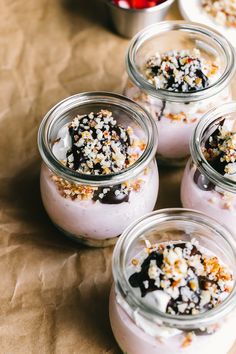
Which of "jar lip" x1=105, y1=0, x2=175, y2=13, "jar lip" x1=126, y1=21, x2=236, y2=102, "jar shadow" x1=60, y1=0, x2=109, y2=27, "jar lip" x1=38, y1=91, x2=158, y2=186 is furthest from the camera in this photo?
"jar shadow" x1=60, y1=0, x2=109, y2=27

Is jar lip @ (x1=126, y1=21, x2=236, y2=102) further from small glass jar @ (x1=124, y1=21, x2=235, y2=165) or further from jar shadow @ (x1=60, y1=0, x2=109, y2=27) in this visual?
jar shadow @ (x1=60, y1=0, x2=109, y2=27)

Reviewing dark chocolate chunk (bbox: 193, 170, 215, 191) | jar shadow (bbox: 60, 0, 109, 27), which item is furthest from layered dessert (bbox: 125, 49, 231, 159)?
jar shadow (bbox: 60, 0, 109, 27)

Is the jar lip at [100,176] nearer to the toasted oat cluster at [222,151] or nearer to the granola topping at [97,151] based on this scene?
the granola topping at [97,151]

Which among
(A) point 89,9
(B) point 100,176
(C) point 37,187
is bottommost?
(C) point 37,187

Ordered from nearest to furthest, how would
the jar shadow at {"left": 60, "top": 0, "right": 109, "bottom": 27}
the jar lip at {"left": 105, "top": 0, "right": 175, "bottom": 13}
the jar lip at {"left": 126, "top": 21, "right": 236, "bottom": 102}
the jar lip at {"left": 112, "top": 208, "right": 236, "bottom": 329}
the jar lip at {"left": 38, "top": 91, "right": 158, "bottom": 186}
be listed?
1. the jar lip at {"left": 112, "top": 208, "right": 236, "bottom": 329}
2. the jar lip at {"left": 38, "top": 91, "right": 158, "bottom": 186}
3. the jar lip at {"left": 126, "top": 21, "right": 236, "bottom": 102}
4. the jar lip at {"left": 105, "top": 0, "right": 175, "bottom": 13}
5. the jar shadow at {"left": 60, "top": 0, "right": 109, "bottom": 27}

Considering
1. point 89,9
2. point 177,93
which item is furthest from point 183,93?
point 89,9

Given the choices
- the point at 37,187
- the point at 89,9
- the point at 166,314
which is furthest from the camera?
the point at 89,9

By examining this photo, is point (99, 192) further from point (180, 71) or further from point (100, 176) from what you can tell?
point (180, 71)
